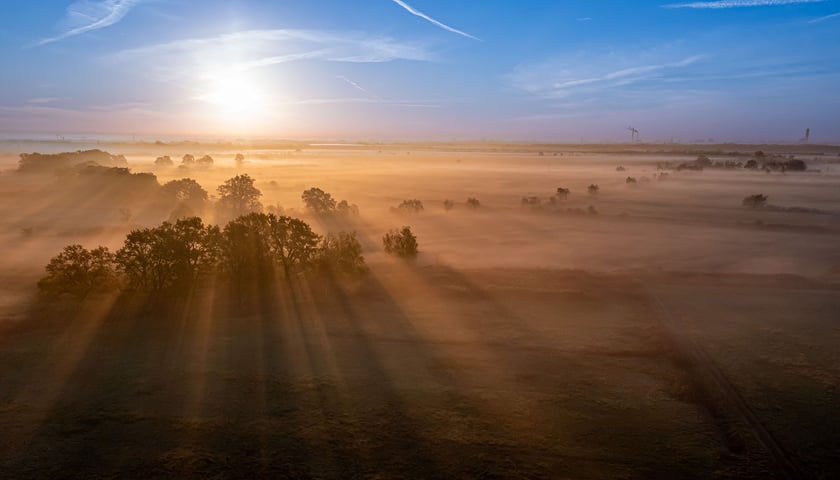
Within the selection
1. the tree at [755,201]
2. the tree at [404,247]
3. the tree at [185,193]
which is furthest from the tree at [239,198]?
the tree at [755,201]

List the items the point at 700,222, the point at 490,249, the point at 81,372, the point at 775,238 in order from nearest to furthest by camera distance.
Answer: the point at 81,372 → the point at 490,249 → the point at 775,238 → the point at 700,222

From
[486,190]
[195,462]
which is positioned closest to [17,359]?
[195,462]

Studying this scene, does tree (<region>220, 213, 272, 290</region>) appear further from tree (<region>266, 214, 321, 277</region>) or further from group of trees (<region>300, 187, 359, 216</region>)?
group of trees (<region>300, 187, 359, 216</region>)

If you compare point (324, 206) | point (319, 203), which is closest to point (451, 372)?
point (324, 206)

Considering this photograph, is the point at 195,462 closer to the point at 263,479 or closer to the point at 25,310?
the point at 263,479

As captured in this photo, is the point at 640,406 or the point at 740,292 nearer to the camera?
the point at 640,406
